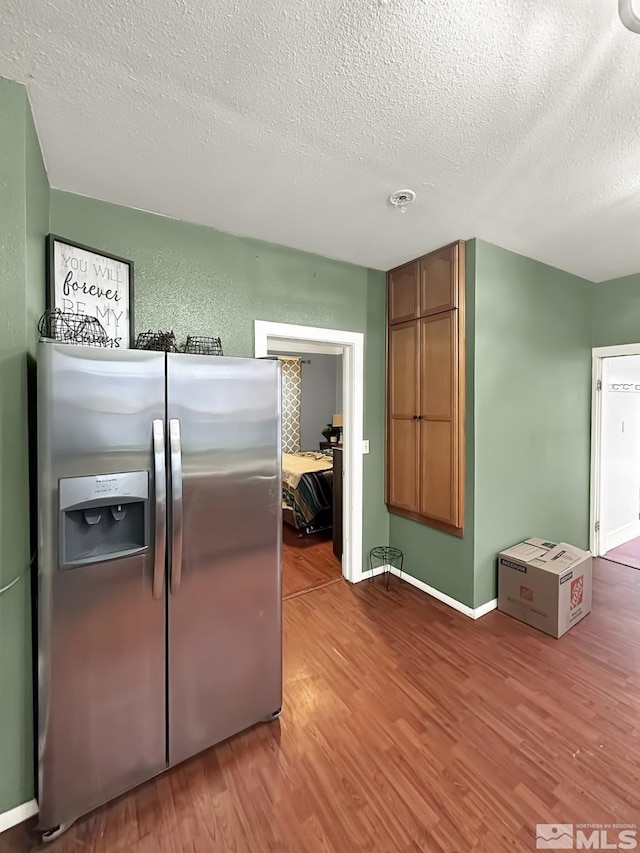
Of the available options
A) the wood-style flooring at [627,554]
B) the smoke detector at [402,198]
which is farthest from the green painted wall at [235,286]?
the wood-style flooring at [627,554]

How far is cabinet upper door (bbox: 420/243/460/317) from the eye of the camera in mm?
2609

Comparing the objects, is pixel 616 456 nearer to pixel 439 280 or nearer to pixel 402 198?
pixel 439 280

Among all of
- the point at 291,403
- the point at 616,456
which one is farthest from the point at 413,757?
the point at 291,403

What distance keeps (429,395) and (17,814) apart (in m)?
2.89

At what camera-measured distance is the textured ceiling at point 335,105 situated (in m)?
1.08

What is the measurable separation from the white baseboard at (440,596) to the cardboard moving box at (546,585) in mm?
125

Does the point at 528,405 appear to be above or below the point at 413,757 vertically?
above

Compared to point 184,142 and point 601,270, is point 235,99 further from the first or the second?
point 601,270

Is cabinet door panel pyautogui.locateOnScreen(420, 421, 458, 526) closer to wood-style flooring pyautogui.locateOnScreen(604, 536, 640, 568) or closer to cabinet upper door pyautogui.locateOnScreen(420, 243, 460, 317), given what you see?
cabinet upper door pyautogui.locateOnScreen(420, 243, 460, 317)

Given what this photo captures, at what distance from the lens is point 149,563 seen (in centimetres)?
146

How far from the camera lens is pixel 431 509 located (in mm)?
2838

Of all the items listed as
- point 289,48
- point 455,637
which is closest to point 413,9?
point 289,48

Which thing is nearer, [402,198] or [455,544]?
[402,198]

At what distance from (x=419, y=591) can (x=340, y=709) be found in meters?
1.32
